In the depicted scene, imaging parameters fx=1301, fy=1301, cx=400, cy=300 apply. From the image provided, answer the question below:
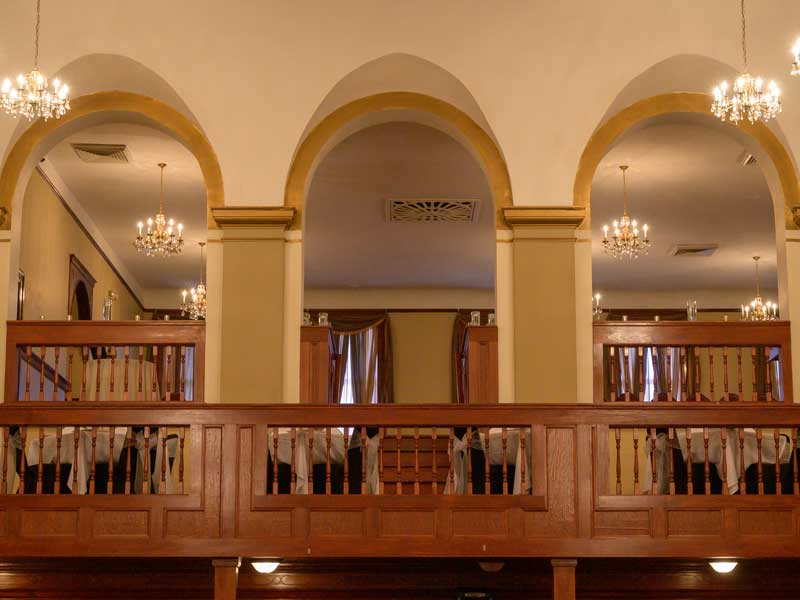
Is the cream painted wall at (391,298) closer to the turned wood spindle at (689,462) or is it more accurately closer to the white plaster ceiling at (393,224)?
the white plaster ceiling at (393,224)

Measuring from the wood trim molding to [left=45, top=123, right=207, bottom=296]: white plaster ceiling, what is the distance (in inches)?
84.2

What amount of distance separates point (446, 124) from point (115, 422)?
4.74 m

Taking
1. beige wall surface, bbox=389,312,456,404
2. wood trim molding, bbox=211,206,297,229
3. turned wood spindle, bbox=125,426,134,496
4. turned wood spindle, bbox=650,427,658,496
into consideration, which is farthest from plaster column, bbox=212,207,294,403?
beige wall surface, bbox=389,312,456,404

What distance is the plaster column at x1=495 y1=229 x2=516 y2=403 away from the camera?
38.3 ft

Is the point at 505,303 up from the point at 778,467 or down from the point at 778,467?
up

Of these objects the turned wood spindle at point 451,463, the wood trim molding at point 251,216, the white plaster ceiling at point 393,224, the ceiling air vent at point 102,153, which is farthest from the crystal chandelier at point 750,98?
the ceiling air vent at point 102,153

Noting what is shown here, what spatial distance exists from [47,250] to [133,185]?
1.65 metres

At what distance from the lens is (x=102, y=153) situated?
14508 mm

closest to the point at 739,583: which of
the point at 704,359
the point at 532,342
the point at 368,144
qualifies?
the point at 532,342

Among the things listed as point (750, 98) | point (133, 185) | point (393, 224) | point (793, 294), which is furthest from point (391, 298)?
point (750, 98)

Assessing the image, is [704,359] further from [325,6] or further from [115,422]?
[115,422]

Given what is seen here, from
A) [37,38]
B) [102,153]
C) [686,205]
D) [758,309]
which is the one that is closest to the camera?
[37,38]

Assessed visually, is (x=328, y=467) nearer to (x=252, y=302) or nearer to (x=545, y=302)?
(x=252, y=302)

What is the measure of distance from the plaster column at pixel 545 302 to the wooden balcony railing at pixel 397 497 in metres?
2.34
